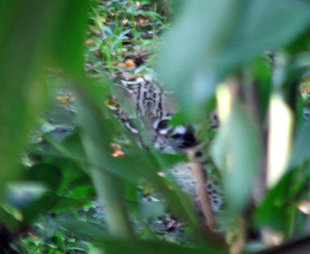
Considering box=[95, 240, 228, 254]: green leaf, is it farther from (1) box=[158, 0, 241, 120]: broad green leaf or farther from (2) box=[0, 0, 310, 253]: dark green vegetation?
(1) box=[158, 0, 241, 120]: broad green leaf

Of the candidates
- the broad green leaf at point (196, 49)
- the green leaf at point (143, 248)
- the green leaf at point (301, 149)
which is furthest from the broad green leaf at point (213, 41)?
the green leaf at point (301, 149)

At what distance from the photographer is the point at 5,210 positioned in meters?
Result: 0.54

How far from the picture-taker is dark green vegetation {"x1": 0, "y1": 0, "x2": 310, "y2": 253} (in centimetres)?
26

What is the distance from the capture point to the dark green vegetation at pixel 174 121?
10.1 inches

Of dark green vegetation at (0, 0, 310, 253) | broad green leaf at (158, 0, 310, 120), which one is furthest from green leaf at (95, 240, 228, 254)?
broad green leaf at (158, 0, 310, 120)

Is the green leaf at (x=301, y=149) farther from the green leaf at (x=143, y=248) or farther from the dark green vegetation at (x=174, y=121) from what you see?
the green leaf at (x=143, y=248)

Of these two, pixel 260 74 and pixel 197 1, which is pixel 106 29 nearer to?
pixel 260 74

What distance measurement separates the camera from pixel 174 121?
0.68m

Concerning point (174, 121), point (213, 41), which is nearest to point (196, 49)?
point (213, 41)

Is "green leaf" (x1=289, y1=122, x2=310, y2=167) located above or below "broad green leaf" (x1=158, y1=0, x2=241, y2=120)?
below

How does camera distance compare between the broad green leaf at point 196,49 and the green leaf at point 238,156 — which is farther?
the green leaf at point 238,156

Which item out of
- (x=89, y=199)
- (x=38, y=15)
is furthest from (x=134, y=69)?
(x=38, y=15)

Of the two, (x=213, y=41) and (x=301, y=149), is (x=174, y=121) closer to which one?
(x=301, y=149)

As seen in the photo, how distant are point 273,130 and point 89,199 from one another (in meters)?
0.23
